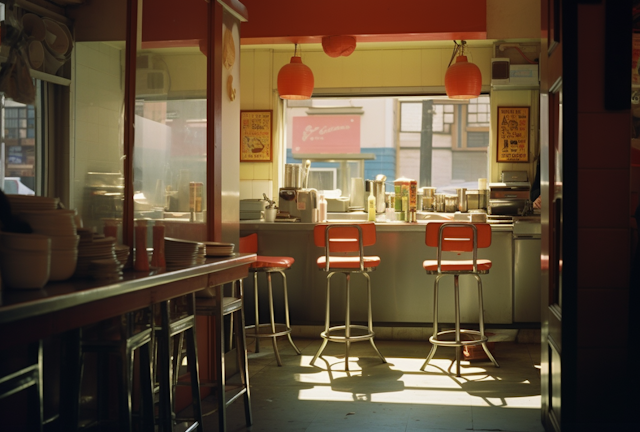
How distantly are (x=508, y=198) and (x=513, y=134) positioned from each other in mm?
836

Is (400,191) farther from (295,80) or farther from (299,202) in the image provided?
(295,80)

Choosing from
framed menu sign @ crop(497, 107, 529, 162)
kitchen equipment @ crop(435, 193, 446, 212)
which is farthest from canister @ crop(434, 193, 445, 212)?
framed menu sign @ crop(497, 107, 529, 162)

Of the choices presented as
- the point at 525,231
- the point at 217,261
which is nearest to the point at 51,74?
the point at 217,261

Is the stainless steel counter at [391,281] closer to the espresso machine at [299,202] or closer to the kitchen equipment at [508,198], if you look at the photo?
the espresso machine at [299,202]

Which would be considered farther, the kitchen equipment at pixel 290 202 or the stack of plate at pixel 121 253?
the kitchen equipment at pixel 290 202

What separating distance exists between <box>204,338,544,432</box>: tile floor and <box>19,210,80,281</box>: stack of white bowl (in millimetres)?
1681

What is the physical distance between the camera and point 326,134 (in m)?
8.42

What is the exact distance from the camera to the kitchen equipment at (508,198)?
705 centimetres

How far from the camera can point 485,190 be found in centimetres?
738

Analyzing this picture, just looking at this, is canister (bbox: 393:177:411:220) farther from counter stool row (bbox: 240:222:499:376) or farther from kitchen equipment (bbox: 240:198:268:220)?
kitchen equipment (bbox: 240:198:268:220)

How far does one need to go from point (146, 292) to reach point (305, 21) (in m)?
3.77

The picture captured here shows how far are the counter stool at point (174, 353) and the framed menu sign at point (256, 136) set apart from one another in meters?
4.39

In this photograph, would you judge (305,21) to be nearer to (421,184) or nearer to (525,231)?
(525,231)

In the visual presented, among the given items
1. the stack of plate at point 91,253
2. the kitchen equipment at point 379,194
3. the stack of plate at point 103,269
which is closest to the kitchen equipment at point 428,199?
the kitchen equipment at point 379,194
